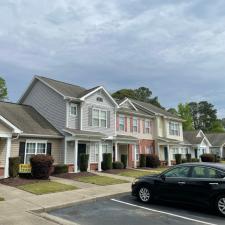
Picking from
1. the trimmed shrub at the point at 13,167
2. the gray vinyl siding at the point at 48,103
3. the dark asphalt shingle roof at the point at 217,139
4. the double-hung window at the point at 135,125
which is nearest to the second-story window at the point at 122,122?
the double-hung window at the point at 135,125

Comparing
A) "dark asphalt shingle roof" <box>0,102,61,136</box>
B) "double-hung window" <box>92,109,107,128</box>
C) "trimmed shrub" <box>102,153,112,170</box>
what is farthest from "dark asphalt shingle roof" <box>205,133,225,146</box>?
"dark asphalt shingle roof" <box>0,102,61,136</box>

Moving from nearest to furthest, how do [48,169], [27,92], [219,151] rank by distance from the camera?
[48,169] < [27,92] < [219,151]

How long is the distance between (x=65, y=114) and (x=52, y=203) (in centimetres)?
1312

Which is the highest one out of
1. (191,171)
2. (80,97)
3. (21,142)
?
(80,97)

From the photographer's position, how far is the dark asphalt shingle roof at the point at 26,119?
2130cm

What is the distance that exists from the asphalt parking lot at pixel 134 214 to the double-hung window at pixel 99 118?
47.1 ft

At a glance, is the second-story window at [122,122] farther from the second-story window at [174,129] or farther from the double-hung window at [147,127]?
the second-story window at [174,129]

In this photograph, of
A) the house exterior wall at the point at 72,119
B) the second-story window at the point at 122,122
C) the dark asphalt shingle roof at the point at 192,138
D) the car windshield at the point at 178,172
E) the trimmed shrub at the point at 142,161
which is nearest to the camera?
the car windshield at the point at 178,172

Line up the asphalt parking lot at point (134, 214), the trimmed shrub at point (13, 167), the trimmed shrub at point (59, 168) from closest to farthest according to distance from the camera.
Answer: the asphalt parking lot at point (134, 214) < the trimmed shrub at point (13, 167) < the trimmed shrub at point (59, 168)

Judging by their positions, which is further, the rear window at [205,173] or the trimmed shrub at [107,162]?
the trimmed shrub at [107,162]

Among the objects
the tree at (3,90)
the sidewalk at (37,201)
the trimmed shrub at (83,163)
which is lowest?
the sidewalk at (37,201)

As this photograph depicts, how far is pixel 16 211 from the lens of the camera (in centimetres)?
955

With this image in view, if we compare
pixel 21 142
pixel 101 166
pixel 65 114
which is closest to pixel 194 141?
pixel 101 166

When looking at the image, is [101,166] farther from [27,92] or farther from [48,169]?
[27,92]
